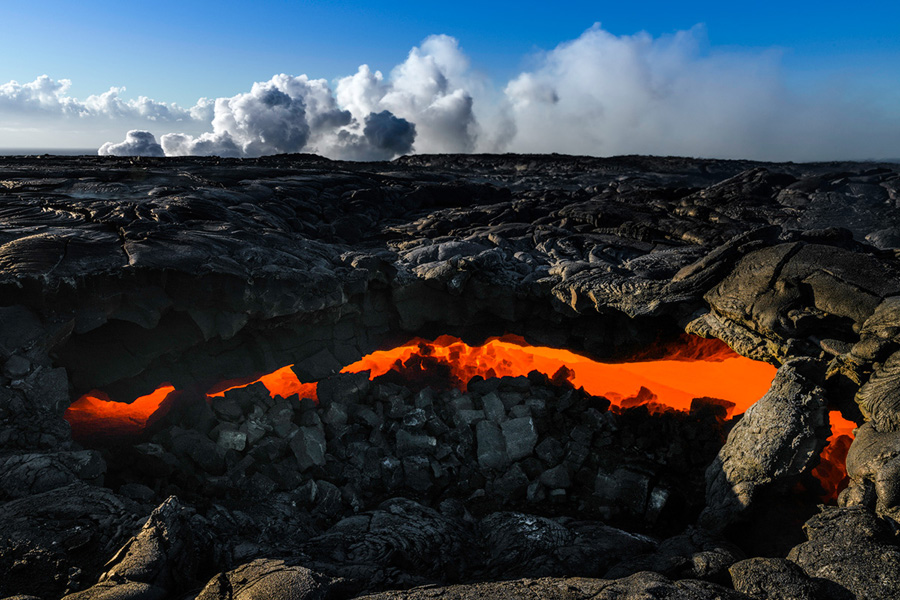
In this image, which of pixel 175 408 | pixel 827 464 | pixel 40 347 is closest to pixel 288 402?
pixel 175 408

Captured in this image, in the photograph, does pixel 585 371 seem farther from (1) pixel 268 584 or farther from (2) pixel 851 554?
(1) pixel 268 584

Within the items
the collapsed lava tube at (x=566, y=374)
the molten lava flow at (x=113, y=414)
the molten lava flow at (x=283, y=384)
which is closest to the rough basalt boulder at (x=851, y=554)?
the collapsed lava tube at (x=566, y=374)

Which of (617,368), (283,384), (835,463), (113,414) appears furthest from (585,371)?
(113,414)

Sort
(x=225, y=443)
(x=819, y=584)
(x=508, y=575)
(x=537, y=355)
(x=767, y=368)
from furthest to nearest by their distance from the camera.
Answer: (x=537, y=355) → (x=767, y=368) → (x=225, y=443) → (x=508, y=575) → (x=819, y=584)

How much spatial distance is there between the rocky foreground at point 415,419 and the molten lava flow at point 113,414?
12.2 inches

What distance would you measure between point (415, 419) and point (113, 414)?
5.05 meters

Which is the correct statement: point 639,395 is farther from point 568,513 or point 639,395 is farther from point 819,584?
point 819,584

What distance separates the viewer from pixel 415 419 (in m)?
8.09

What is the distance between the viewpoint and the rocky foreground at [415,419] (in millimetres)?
4570

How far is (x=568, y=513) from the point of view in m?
7.23

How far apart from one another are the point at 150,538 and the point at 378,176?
14325 mm

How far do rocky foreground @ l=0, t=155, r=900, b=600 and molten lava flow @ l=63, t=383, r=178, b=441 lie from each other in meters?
0.31

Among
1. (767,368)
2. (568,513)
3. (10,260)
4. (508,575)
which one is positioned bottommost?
(568,513)

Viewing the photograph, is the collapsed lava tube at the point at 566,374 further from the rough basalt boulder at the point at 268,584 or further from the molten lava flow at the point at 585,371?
the rough basalt boulder at the point at 268,584
